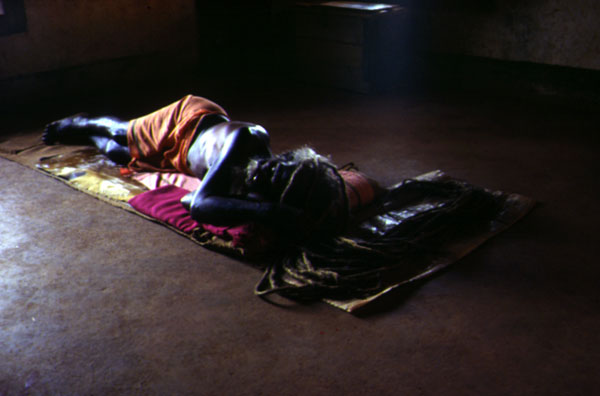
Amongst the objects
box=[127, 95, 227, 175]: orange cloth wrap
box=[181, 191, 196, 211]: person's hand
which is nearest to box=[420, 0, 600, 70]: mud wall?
box=[127, 95, 227, 175]: orange cloth wrap

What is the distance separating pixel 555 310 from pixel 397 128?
2.47m

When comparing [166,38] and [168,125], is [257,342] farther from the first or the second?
[166,38]

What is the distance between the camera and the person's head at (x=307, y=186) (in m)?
2.59

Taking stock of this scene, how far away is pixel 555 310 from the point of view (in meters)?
2.29

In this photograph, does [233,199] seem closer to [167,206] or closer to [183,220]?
[183,220]

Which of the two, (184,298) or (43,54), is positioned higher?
(43,54)

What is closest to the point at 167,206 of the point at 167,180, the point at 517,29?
the point at 167,180

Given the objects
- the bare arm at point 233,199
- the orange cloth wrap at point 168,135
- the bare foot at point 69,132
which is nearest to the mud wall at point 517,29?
the orange cloth wrap at point 168,135

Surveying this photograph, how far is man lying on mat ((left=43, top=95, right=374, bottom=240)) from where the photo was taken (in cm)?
260

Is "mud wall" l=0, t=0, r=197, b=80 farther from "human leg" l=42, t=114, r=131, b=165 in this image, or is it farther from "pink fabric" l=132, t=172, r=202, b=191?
"pink fabric" l=132, t=172, r=202, b=191

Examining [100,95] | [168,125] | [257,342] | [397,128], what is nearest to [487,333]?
[257,342]

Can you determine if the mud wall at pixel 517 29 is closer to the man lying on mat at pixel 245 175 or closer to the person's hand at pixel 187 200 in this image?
the man lying on mat at pixel 245 175

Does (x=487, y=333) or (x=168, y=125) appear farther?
(x=168, y=125)

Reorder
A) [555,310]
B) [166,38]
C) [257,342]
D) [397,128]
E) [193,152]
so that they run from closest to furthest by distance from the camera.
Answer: [257,342] < [555,310] < [193,152] < [397,128] < [166,38]
